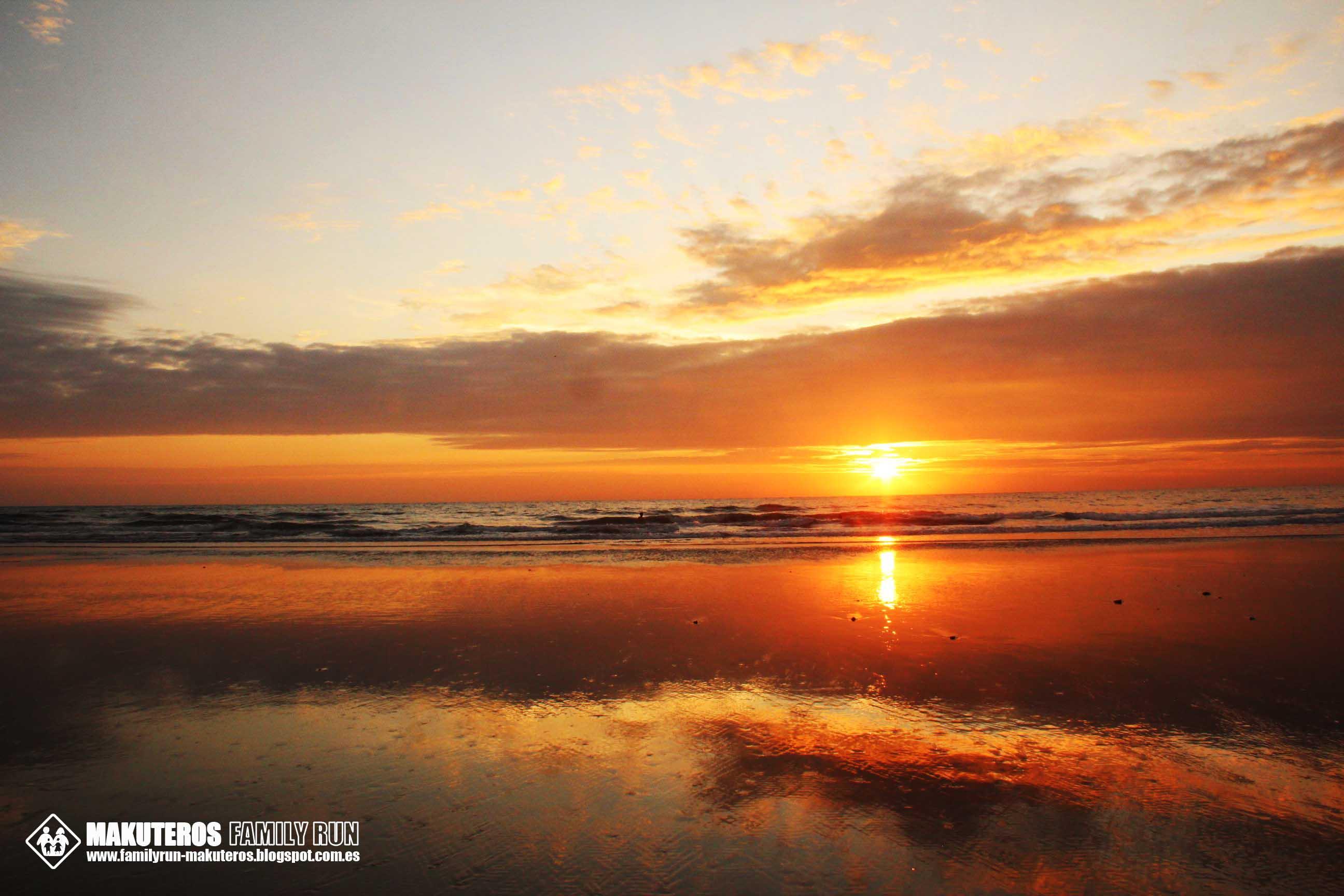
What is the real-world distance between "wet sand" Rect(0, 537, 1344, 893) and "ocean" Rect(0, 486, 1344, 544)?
1913 centimetres

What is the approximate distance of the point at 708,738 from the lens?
660 centimetres

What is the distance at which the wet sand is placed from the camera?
14.8 ft

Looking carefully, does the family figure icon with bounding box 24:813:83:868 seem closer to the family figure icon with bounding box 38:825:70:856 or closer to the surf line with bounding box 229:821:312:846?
the family figure icon with bounding box 38:825:70:856

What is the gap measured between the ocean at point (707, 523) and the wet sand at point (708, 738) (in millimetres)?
19131

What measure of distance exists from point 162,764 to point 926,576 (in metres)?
15.2

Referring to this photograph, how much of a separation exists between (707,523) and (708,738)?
3979 cm

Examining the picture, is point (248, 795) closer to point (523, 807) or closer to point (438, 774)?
point (438, 774)

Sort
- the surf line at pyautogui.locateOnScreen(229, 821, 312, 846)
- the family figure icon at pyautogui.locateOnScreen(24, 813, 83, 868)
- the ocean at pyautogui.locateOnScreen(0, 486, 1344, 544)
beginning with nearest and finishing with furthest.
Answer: the family figure icon at pyautogui.locateOnScreen(24, 813, 83, 868)
the surf line at pyautogui.locateOnScreen(229, 821, 312, 846)
the ocean at pyautogui.locateOnScreen(0, 486, 1344, 544)

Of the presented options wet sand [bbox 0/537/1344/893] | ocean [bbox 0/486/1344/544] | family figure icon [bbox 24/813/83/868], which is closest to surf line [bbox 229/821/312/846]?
wet sand [bbox 0/537/1344/893]

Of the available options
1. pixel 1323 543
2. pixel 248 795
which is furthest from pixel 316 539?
pixel 1323 543

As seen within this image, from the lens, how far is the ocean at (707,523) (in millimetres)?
33156

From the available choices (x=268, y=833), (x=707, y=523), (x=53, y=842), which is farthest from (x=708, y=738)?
(x=707, y=523)

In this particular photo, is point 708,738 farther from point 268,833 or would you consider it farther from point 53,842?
point 53,842

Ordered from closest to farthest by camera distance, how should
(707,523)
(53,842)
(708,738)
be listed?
(53,842)
(708,738)
(707,523)
